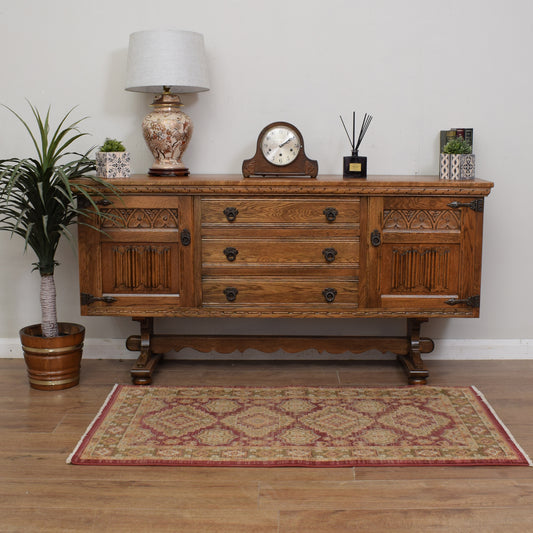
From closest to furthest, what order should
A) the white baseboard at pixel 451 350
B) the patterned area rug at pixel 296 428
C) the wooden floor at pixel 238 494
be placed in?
the wooden floor at pixel 238 494, the patterned area rug at pixel 296 428, the white baseboard at pixel 451 350

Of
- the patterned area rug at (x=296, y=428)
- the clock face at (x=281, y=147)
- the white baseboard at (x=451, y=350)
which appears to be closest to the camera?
the patterned area rug at (x=296, y=428)

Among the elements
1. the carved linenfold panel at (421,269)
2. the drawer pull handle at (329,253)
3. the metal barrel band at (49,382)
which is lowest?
the metal barrel band at (49,382)

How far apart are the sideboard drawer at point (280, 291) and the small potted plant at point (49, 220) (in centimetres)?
60

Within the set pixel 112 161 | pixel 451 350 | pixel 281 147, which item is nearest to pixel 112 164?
pixel 112 161

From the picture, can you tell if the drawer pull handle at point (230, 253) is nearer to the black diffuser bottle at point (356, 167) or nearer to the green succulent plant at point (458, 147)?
the black diffuser bottle at point (356, 167)

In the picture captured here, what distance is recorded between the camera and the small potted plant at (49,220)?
9.89 ft

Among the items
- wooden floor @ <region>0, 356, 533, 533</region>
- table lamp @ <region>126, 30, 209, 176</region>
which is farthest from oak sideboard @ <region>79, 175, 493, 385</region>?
wooden floor @ <region>0, 356, 533, 533</region>

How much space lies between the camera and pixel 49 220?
3100mm

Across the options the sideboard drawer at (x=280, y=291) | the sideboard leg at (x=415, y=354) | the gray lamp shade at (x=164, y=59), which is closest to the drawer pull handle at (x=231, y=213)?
the sideboard drawer at (x=280, y=291)

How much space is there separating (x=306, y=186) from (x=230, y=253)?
0.43 meters

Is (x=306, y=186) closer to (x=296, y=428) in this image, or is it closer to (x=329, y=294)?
(x=329, y=294)

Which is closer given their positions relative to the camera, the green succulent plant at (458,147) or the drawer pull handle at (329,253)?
the drawer pull handle at (329,253)

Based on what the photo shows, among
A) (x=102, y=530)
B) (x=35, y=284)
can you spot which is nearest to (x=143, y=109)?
(x=35, y=284)

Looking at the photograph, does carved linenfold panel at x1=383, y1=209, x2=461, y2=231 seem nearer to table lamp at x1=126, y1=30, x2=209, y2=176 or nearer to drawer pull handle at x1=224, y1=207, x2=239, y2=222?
drawer pull handle at x1=224, y1=207, x2=239, y2=222
